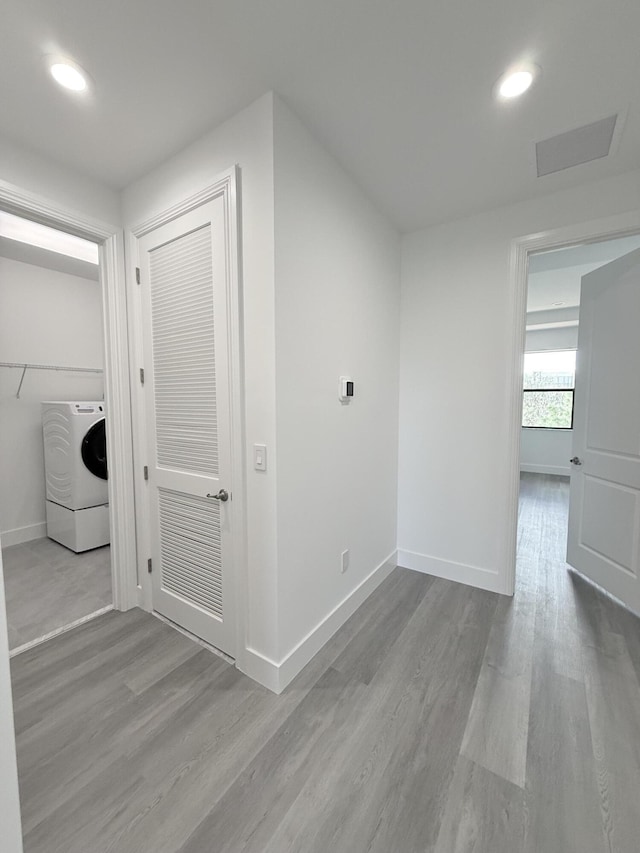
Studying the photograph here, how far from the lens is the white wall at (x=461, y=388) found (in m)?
2.35

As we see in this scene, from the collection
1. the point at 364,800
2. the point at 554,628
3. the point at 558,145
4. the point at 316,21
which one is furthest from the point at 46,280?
the point at 554,628

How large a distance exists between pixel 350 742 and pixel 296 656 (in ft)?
1.37

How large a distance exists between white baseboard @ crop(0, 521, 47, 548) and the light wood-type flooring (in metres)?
0.07

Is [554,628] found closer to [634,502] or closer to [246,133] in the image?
[634,502]

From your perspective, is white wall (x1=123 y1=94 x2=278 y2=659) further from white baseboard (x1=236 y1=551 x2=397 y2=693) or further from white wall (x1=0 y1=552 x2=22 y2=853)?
white wall (x1=0 y1=552 x2=22 y2=853)

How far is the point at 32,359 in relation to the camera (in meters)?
3.42

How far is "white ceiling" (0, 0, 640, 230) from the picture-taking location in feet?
3.81

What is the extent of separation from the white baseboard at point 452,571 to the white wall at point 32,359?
341 centimetres

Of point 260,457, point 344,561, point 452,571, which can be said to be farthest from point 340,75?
point 452,571

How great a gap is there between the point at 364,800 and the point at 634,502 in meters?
2.23

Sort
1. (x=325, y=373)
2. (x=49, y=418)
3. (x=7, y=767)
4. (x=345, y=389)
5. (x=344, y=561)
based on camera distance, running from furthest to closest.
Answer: (x=49, y=418)
(x=344, y=561)
(x=345, y=389)
(x=325, y=373)
(x=7, y=767)

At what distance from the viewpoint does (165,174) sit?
191 cm

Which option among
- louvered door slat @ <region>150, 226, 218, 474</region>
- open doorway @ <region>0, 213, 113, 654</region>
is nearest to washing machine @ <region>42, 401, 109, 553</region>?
open doorway @ <region>0, 213, 113, 654</region>

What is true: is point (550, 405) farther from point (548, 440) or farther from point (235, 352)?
point (235, 352)
